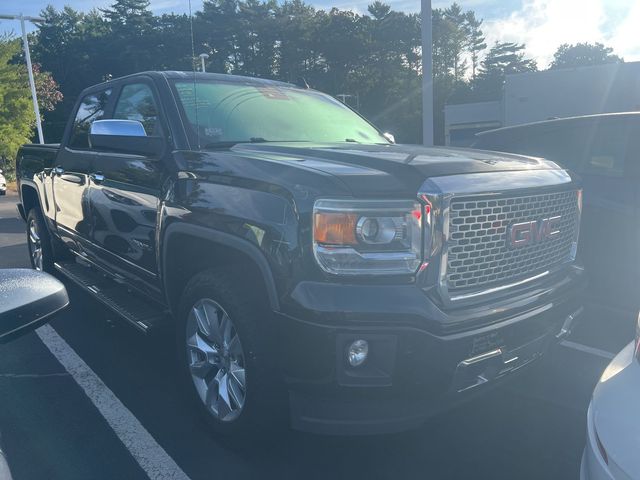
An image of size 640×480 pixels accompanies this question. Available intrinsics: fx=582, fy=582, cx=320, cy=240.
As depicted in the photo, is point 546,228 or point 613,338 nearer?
point 546,228

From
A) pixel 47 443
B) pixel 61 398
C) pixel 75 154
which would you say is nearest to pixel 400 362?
pixel 47 443

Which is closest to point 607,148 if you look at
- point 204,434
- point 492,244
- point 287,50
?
point 492,244

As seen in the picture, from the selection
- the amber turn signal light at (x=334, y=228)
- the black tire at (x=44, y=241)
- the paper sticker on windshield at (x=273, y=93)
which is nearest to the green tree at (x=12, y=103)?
the black tire at (x=44, y=241)

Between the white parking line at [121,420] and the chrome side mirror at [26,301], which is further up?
the chrome side mirror at [26,301]

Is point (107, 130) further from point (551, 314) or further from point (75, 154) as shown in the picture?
point (551, 314)

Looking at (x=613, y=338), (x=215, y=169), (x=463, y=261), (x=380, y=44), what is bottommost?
(x=613, y=338)

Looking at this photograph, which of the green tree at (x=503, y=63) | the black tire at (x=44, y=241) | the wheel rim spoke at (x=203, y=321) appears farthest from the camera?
the green tree at (x=503, y=63)

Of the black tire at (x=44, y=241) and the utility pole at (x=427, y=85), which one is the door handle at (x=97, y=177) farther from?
the utility pole at (x=427, y=85)

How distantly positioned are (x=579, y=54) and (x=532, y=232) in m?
98.9

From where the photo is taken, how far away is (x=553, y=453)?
9.79 feet

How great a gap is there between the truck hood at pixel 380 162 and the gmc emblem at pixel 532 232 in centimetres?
29

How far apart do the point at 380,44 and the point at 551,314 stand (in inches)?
2582

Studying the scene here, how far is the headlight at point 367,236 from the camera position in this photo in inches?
94.3

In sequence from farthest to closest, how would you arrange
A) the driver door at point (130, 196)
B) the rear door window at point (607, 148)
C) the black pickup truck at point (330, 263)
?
the rear door window at point (607, 148) < the driver door at point (130, 196) < the black pickup truck at point (330, 263)
